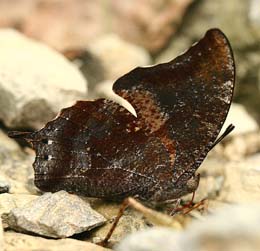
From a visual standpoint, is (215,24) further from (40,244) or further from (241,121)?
(40,244)

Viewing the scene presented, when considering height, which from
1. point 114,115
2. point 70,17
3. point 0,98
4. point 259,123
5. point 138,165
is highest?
point 70,17

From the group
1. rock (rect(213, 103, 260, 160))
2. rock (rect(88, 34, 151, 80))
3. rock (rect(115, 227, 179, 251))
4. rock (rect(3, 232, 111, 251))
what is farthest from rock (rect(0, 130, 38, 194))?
rock (rect(88, 34, 151, 80))

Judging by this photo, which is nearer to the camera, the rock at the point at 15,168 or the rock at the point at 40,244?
the rock at the point at 40,244

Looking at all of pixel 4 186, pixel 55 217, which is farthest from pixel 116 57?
pixel 55 217

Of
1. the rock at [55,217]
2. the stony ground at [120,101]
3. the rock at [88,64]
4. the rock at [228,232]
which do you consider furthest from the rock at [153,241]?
the rock at [88,64]

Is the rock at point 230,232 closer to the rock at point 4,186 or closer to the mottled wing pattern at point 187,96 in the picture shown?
the mottled wing pattern at point 187,96

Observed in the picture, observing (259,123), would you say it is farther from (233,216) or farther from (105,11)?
(233,216)

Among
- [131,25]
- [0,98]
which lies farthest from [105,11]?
[0,98]
